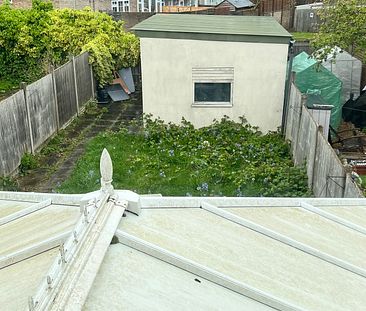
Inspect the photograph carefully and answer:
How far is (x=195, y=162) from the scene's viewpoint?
32.7 ft

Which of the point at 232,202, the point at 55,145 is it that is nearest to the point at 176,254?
the point at 232,202

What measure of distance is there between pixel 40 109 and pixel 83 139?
1601mm

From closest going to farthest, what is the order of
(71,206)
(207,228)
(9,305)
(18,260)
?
(9,305) < (18,260) < (207,228) < (71,206)

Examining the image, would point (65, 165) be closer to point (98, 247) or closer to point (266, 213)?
point (266, 213)

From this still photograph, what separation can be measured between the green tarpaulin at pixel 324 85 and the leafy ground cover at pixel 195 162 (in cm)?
229

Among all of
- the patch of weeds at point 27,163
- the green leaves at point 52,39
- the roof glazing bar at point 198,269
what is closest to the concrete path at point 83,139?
the patch of weeds at point 27,163

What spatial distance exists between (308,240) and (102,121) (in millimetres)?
11261

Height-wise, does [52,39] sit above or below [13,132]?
above

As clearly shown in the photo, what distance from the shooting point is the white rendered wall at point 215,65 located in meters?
11.5

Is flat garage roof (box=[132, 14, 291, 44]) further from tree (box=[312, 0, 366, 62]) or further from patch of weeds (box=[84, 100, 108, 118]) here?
patch of weeds (box=[84, 100, 108, 118])

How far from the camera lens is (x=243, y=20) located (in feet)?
45.7

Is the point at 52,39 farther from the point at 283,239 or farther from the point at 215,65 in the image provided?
the point at 283,239

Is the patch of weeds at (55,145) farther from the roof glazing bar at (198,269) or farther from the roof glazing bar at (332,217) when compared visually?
the roof glazing bar at (198,269)

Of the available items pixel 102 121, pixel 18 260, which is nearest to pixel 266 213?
pixel 18 260
